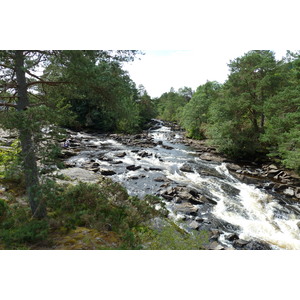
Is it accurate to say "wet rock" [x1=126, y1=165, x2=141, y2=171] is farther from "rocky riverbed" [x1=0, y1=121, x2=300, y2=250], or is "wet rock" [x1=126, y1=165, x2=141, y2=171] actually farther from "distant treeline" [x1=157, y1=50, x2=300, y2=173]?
"distant treeline" [x1=157, y1=50, x2=300, y2=173]

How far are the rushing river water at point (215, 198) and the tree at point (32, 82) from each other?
628cm


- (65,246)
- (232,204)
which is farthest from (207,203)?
(65,246)

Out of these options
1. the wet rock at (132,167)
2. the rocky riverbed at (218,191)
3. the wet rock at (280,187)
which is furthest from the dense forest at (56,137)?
the wet rock at (280,187)

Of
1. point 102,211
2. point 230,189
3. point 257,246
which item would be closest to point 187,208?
point 257,246

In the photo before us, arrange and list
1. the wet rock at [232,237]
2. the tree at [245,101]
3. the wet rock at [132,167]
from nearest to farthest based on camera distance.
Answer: the wet rock at [232,237] < the wet rock at [132,167] < the tree at [245,101]

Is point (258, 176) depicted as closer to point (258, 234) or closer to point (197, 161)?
point (197, 161)

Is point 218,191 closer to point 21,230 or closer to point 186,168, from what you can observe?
point 186,168

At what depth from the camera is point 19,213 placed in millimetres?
5445

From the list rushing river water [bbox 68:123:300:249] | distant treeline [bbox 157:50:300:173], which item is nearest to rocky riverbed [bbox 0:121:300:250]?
rushing river water [bbox 68:123:300:249]

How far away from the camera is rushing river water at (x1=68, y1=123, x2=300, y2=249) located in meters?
8.61

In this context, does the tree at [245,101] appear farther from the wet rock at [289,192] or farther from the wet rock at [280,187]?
the wet rock at [289,192]

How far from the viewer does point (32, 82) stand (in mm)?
5164

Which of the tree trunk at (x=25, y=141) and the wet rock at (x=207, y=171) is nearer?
the tree trunk at (x=25, y=141)

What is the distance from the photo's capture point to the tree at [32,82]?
4.27m
